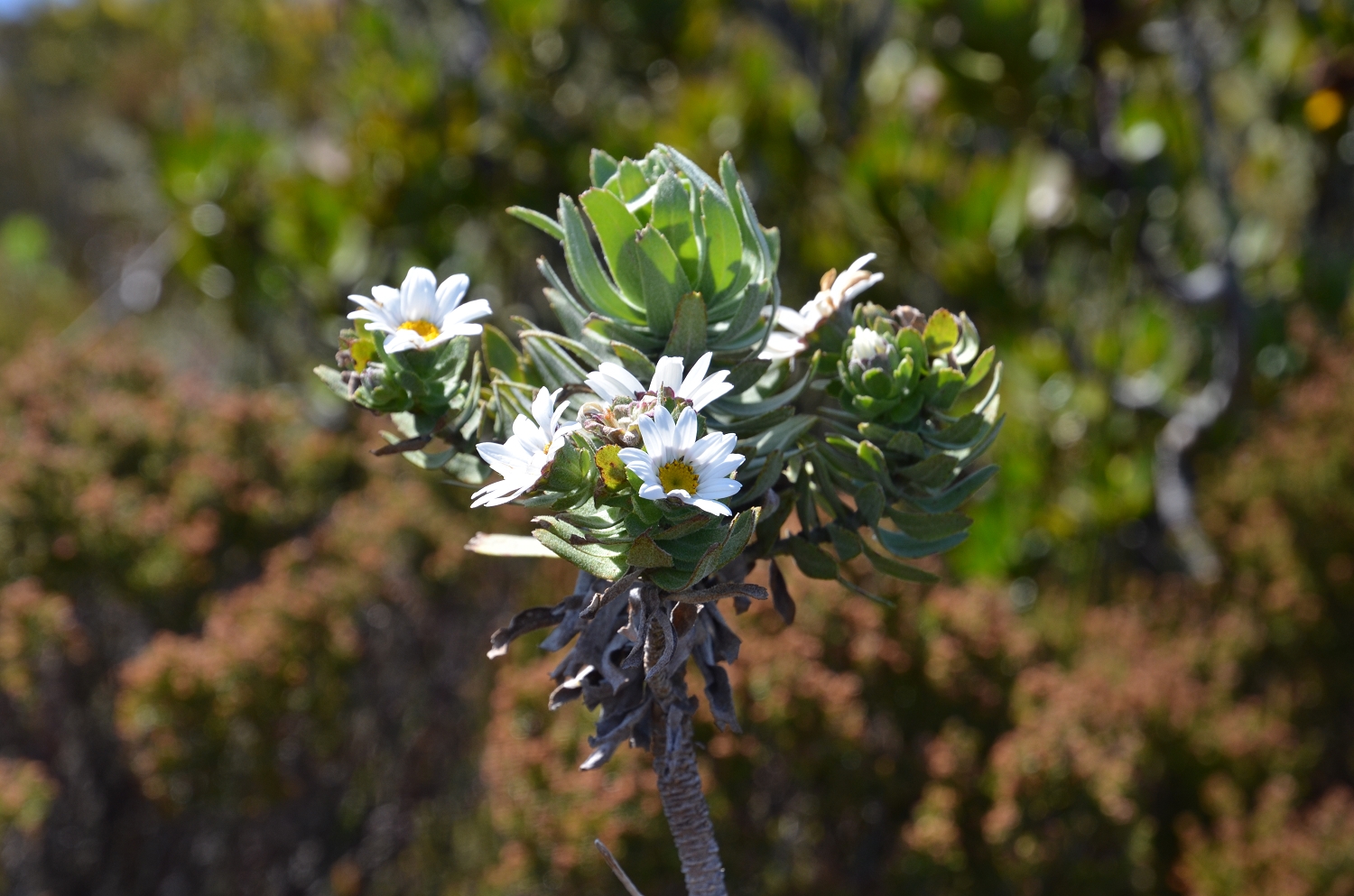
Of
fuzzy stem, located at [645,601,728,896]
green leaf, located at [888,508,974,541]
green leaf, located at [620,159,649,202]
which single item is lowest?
fuzzy stem, located at [645,601,728,896]

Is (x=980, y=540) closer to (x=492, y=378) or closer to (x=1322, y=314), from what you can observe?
(x=1322, y=314)

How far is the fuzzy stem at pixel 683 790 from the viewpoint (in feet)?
4.22

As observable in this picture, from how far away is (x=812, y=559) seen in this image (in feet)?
4.34

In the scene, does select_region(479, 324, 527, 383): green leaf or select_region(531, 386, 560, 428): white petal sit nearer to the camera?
select_region(531, 386, 560, 428): white petal

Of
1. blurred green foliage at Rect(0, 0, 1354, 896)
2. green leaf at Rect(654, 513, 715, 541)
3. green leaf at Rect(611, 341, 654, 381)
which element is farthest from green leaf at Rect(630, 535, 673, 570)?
blurred green foliage at Rect(0, 0, 1354, 896)

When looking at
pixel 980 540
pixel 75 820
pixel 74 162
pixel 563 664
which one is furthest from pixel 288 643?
pixel 74 162

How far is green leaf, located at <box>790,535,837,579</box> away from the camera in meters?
1.31

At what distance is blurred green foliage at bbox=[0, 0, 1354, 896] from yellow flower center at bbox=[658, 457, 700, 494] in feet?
5.22

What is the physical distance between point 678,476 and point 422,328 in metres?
0.39

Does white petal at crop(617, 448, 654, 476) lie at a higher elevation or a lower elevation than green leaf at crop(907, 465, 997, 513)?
lower

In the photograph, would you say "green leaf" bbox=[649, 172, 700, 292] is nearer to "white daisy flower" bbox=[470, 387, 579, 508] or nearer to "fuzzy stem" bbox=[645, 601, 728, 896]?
"white daisy flower" bbox=[470, 387, 579, 508]

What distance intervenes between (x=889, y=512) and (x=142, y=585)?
2677 mm

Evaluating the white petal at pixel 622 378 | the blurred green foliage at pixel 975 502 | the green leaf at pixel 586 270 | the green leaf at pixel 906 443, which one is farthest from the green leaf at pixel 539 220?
the blurred green foliage at pixel 975 502

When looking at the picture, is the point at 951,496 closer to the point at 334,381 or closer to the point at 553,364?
the point at 553,364
